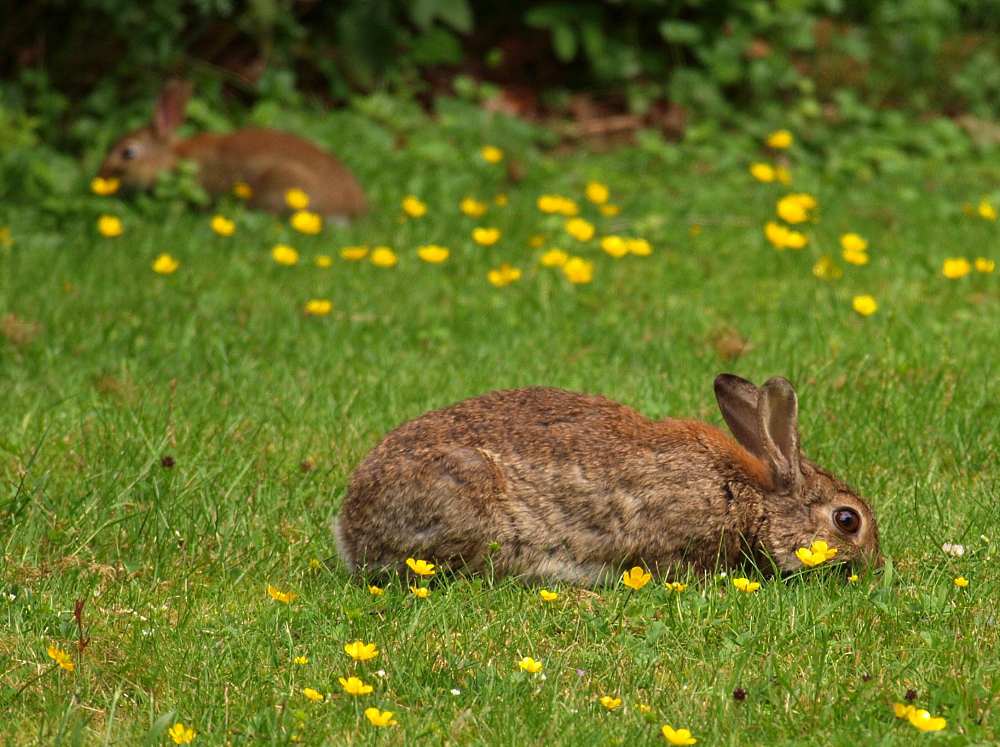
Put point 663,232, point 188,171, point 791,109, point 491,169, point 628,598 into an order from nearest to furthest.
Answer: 1. point 628,598
2. point 663,232
3. point 188,171
4. point 491,169
5. point 791,109

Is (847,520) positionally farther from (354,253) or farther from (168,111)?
(168,111)

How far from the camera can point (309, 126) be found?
10570 mm

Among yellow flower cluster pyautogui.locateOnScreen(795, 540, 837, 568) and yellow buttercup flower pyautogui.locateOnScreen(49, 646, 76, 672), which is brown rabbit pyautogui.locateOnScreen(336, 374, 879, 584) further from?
yellow buttercup flower pyautogui.locateOnScreen(49, 646, 76, 672)

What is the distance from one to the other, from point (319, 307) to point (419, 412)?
3.80 ft

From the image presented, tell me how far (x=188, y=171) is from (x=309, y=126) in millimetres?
1872

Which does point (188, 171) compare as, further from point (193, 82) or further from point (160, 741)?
point (160, 741)

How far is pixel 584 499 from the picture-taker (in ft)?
14.3

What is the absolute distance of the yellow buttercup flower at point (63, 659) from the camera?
341 centimetres

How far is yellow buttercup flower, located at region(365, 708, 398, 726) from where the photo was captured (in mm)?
3111

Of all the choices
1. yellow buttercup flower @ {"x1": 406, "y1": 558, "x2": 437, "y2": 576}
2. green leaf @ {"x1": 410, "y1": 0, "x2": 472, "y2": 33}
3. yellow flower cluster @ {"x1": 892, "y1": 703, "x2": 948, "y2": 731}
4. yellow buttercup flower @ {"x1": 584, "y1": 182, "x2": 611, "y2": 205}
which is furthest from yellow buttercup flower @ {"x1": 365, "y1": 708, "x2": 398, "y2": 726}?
green leaf @ {"x1": 410, "y1": 0, "x2": 472, "y2": 33}

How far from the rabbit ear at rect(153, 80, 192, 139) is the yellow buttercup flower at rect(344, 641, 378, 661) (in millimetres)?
6826

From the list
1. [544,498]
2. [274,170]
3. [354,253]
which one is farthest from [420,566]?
[274,170]

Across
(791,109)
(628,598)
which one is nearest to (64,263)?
(628,598)

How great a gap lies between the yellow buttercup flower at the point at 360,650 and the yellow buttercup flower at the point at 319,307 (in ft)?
10.0
